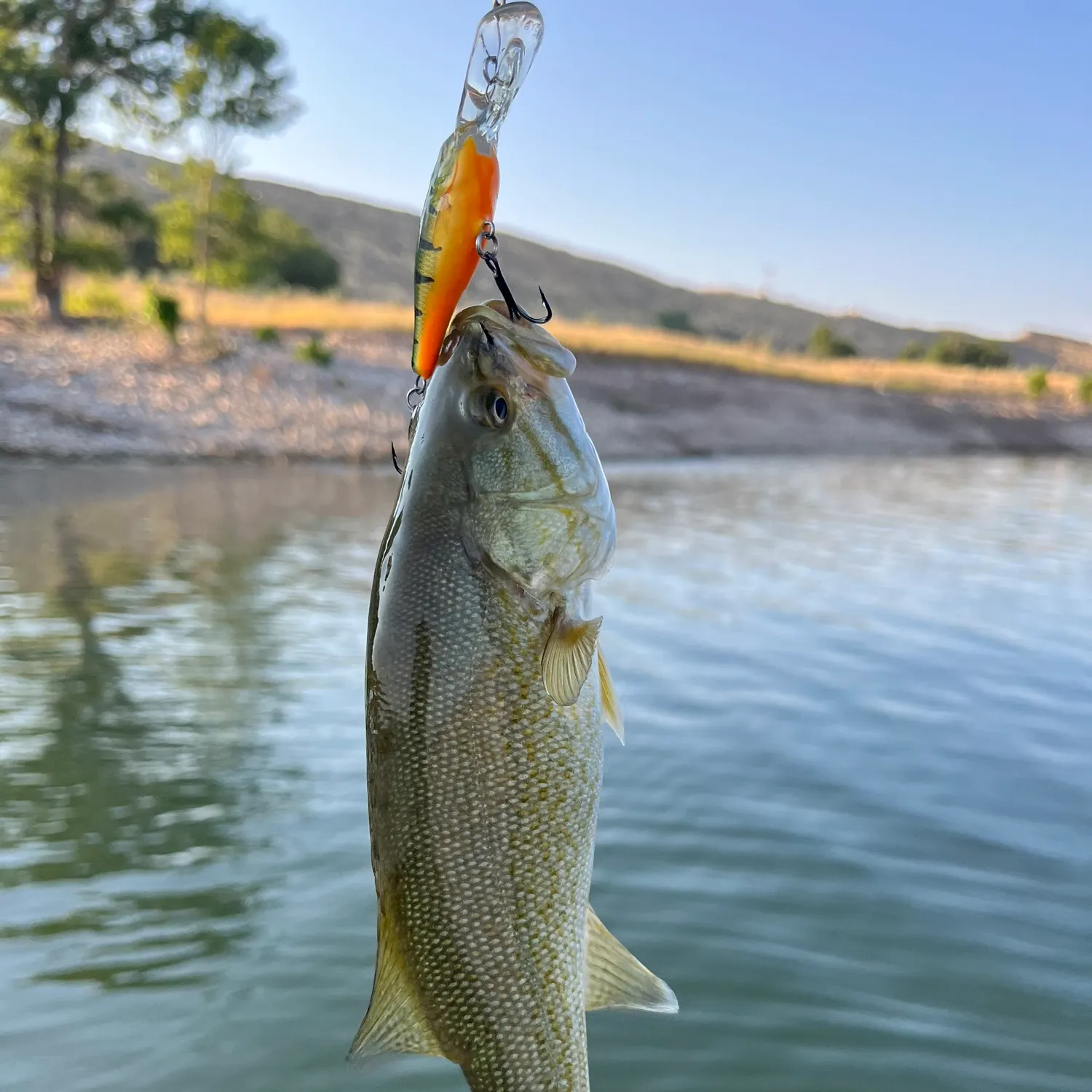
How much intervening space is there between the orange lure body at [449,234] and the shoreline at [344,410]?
16110mm

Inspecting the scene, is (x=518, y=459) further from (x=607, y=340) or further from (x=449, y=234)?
(x=607, y=340)

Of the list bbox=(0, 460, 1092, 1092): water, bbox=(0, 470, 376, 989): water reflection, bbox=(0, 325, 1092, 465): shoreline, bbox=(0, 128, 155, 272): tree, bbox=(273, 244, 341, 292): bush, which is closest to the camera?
bbox=(0, 460, 1092, 1092): water

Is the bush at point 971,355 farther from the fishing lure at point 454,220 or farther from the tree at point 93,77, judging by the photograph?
the fishing lure at point 454,220

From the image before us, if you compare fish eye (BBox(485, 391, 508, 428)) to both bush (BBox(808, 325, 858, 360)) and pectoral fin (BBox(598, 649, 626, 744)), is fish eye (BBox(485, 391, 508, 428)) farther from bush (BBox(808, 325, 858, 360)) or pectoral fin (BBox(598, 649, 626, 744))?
bush (BBox(808, 325, 858, 360))

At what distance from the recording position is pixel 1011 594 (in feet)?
43.4

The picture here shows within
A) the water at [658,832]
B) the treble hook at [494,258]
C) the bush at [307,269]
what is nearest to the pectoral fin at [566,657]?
the treble hook at [494,258]

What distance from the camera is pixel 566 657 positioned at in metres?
2.19

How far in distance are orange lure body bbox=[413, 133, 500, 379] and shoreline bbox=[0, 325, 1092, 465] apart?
16110mm

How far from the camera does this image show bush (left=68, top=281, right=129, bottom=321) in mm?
33938

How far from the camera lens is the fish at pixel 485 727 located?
2203mm

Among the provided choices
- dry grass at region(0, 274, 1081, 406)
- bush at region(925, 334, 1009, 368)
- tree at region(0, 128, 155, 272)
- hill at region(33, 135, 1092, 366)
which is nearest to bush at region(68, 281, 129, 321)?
dry grass at region(0, 274, 1081, 406)

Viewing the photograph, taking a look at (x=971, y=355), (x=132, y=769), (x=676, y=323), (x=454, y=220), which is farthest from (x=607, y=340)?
(x=676, y=323)

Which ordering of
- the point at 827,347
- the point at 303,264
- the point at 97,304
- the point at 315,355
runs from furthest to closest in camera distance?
1. the point at 827,347
2. the point at 303,264
3. the point at 97,304
4. the point at 315,355

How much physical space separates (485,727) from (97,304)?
119 ft
